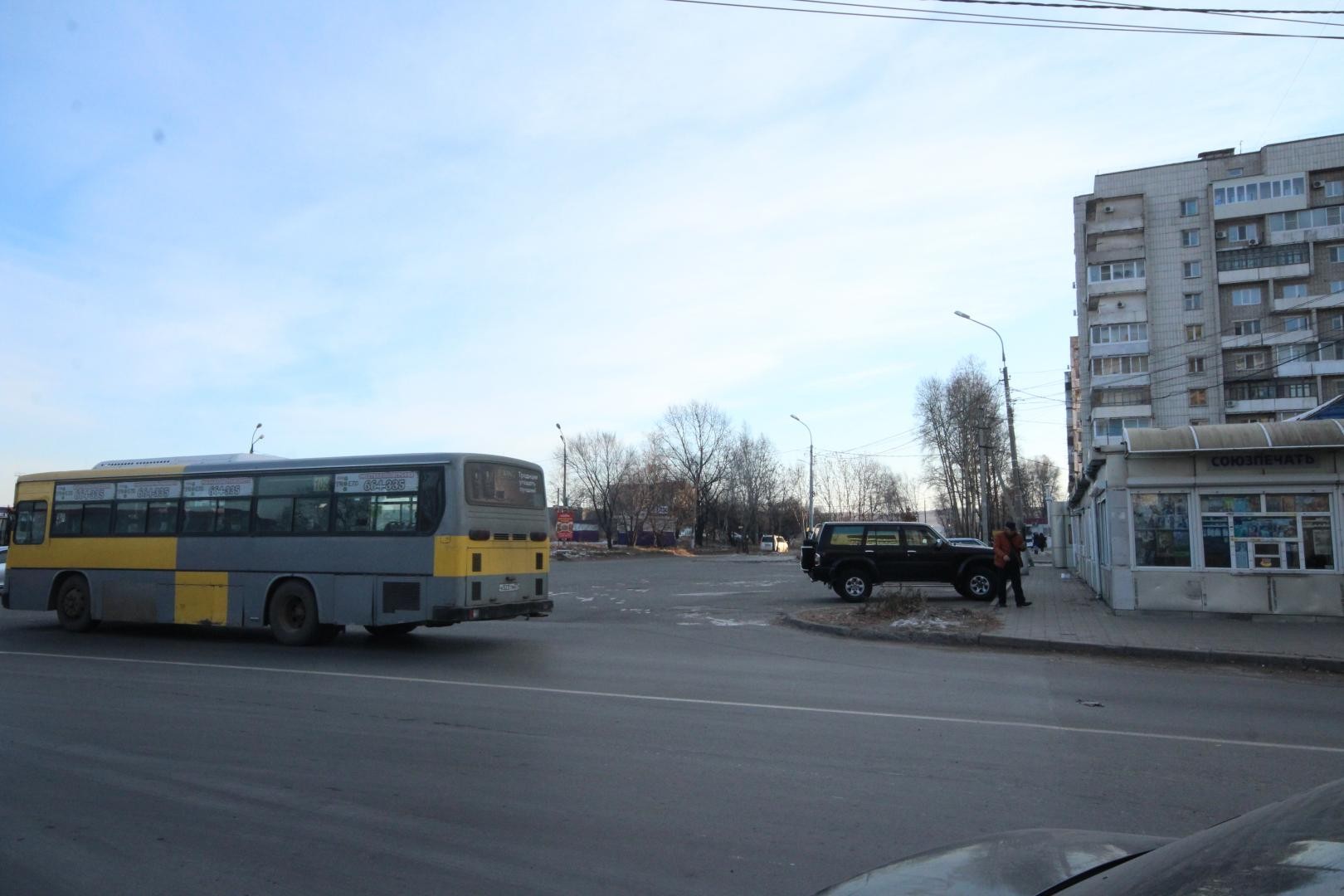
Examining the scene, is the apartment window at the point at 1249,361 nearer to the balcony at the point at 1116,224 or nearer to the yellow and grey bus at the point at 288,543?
the balcony at the point at 1116,224

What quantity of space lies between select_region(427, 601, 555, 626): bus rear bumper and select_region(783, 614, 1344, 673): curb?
5090 millimetres

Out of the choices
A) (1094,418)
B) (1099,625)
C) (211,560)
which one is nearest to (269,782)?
(211,560)

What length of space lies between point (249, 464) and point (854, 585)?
13117mm

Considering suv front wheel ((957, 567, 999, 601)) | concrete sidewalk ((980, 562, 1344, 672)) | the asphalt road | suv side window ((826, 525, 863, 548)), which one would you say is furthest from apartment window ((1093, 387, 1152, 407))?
the asphalt road

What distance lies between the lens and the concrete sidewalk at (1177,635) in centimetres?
1288

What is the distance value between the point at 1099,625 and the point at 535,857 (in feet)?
44.9

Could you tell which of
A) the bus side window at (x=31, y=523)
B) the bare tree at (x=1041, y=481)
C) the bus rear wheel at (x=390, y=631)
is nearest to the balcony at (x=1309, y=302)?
the bare tree at (x=1041, y=481)

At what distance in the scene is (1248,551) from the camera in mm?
17062

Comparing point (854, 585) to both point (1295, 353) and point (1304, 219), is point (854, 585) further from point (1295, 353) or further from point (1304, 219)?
point (1304, 219)

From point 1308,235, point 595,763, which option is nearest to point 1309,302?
point 1308,235

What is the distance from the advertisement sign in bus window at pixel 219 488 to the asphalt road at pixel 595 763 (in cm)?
307

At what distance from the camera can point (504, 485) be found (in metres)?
14.6

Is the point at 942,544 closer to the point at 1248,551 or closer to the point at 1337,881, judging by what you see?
the point at 1248,551

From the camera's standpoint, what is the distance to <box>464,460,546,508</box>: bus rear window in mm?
13891
